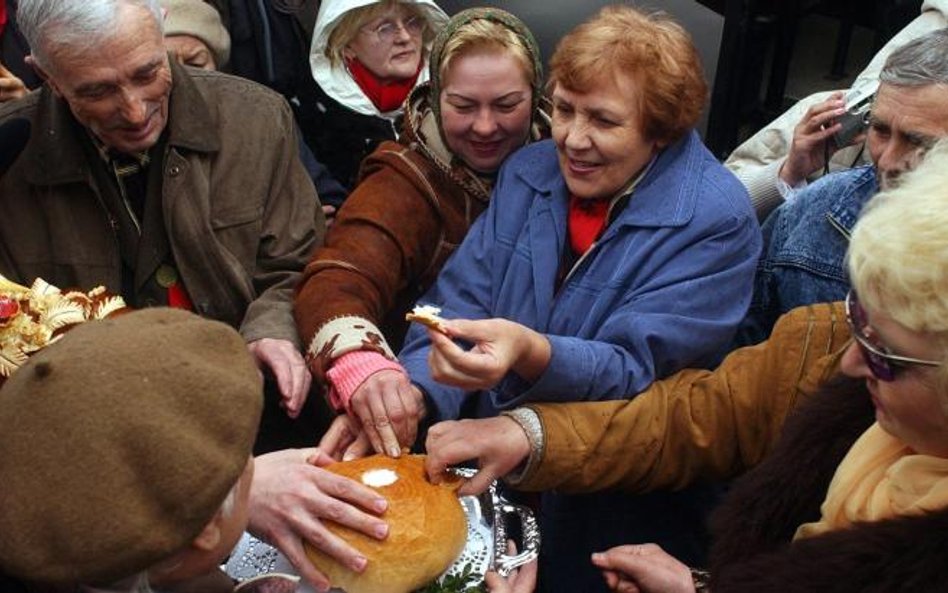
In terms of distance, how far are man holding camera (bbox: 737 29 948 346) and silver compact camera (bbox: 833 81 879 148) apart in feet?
1.10

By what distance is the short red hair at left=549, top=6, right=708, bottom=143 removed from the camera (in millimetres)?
2250

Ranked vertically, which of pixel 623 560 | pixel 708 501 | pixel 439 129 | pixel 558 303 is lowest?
pixel 708 501

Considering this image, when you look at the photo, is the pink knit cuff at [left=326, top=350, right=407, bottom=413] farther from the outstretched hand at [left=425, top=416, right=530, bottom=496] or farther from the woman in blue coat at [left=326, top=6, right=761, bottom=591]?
the outstretched hand at [left=425, top=416, right=530, bottom=496]

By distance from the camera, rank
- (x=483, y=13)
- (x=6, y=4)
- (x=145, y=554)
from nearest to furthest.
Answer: (x=145, y=554)
(x=483, y=13)
(x=6, y=4)

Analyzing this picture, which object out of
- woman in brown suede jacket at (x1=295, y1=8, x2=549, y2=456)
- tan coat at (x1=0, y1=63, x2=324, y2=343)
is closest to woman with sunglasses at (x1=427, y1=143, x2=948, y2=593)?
woman in brown suede jacket at (x1=295, y1=8, x2=549, y2=456)

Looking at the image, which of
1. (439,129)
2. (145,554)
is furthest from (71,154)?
(145,554)

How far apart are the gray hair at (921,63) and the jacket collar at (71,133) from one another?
5.20 feet

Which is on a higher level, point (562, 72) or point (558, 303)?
point (562, 72)

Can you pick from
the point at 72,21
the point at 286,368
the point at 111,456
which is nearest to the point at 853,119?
the point at 286,368

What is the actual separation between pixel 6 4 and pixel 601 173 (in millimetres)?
2127

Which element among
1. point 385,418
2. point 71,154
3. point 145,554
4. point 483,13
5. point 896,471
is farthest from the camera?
point 483,13

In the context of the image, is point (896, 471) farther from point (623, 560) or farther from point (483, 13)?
point (483, 13)

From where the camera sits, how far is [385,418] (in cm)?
215

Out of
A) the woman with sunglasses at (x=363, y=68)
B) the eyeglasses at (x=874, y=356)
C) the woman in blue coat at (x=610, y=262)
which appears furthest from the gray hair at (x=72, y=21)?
the eyeglasses at (x=874, y=356)
